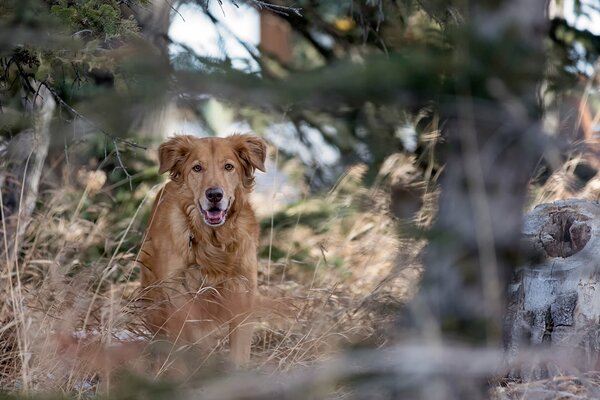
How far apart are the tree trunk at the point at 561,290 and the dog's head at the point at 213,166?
1.70m

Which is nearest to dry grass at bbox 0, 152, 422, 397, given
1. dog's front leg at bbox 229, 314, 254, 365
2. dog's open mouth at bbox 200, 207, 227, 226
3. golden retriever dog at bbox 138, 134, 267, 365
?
dog's front leg at bbox 229, 314, 254, 365

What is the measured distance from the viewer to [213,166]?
4.89 meters

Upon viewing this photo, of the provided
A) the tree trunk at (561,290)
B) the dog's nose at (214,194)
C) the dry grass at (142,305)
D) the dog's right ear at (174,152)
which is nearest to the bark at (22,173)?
the dry grass at (142,305)

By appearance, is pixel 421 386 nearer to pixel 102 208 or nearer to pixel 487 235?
pixel 487 235

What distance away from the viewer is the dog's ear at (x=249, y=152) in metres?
5.01

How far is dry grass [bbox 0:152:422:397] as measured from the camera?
2143 mm

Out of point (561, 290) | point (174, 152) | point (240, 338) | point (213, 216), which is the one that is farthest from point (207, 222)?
point (561, 290)

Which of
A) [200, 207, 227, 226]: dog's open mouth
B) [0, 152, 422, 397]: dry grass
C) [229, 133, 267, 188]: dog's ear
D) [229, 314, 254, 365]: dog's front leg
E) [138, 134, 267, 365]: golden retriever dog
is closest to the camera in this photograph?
[0, 152, 422, 397]: dry grass

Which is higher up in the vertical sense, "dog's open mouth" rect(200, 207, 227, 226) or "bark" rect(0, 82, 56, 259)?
"bark" rect(0, 82, 56, 259)

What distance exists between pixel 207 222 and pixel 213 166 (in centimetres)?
32

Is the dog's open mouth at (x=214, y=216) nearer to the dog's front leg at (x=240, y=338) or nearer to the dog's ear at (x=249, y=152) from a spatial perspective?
the dog's ear at (x=249, y=152)

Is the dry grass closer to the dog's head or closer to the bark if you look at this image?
the bark

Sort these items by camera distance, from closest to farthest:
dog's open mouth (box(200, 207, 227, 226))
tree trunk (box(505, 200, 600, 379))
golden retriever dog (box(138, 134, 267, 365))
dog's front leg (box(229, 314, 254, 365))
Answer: tree trunk (box(505, 200, 600, 379))
dog's front leg (box(229, 314, 254, 365))
golden retriever dog (box(138, 134, 267, 365))
dog's open mouth (box(200, 207, 227, 226))

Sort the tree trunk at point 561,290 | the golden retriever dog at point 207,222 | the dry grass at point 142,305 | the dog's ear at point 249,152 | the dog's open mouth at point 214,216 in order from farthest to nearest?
the dog's ear at point 249,152
the dog's open mouth at point 214,216
the golden retriever dog at point 207,222
the tree trunk at point 561,290
the dry grass at point 142,305
